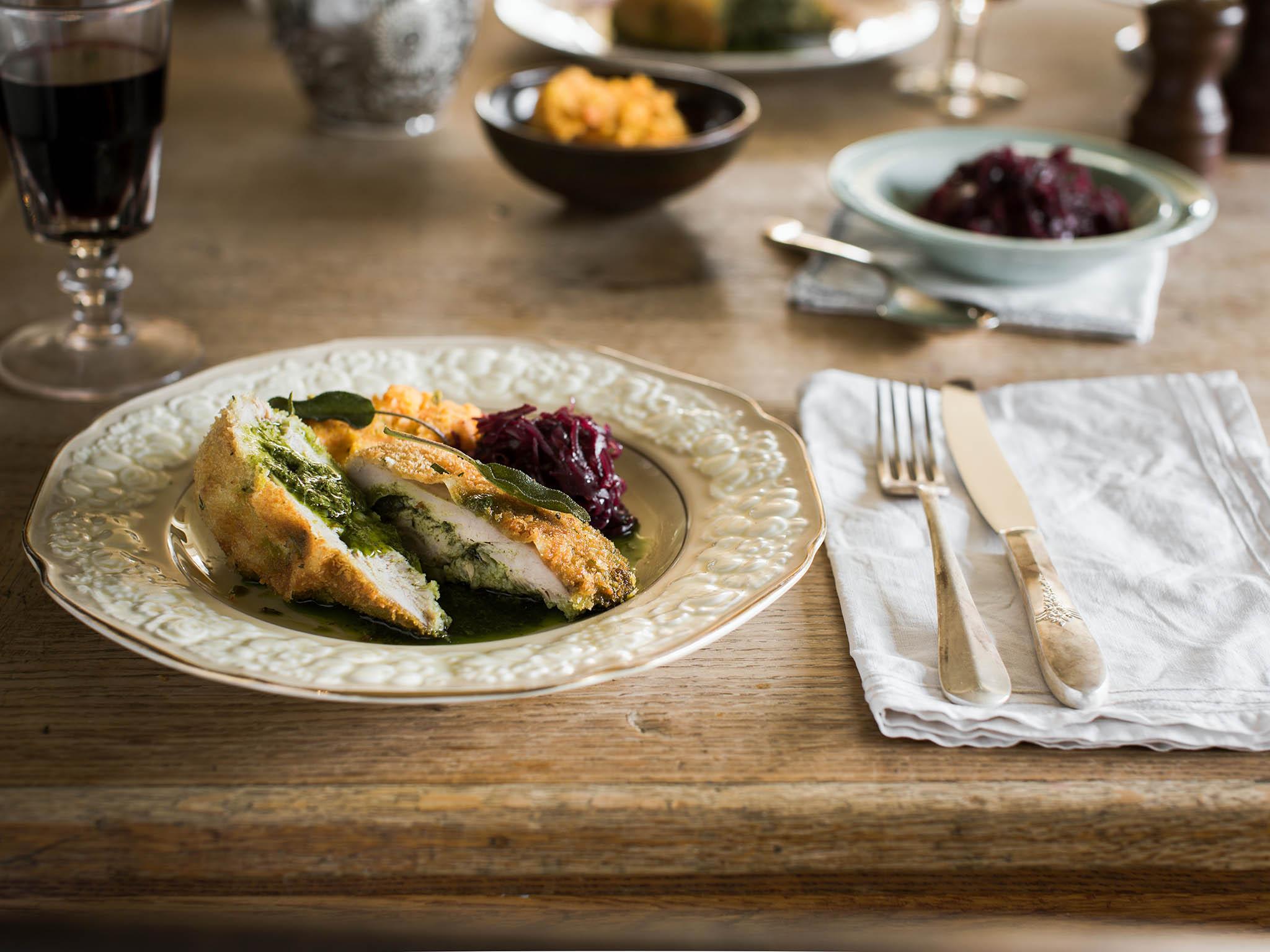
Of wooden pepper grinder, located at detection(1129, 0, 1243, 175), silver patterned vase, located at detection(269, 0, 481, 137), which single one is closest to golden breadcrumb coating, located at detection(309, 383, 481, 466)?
silver patterned vase, located at detection(269, 0, 481, 137)

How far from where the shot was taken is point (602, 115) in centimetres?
230

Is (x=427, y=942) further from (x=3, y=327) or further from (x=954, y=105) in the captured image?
(x=954, y=105)

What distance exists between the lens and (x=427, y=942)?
1.17m

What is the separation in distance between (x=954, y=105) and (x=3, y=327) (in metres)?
2.31

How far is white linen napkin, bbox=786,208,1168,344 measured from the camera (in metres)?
2.01

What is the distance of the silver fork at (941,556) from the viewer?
3.77ft

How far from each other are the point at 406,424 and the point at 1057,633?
2.55ft

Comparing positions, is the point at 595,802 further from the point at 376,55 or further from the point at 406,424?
the point at 376,55

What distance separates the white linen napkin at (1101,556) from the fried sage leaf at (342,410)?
548 mm

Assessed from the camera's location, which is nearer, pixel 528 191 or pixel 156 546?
pixel 156 546

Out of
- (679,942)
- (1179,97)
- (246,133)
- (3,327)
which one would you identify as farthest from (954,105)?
(679,942)

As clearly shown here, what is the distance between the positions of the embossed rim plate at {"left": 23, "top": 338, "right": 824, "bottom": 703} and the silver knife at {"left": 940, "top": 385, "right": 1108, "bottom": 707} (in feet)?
0.80

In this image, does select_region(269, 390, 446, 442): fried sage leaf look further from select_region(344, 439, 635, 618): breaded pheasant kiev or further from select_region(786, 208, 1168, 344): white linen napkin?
select_region(786, 208, 1168, 344): white linen napkin

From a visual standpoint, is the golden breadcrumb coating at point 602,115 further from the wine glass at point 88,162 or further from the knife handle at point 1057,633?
the knife handle at point 1057,633
